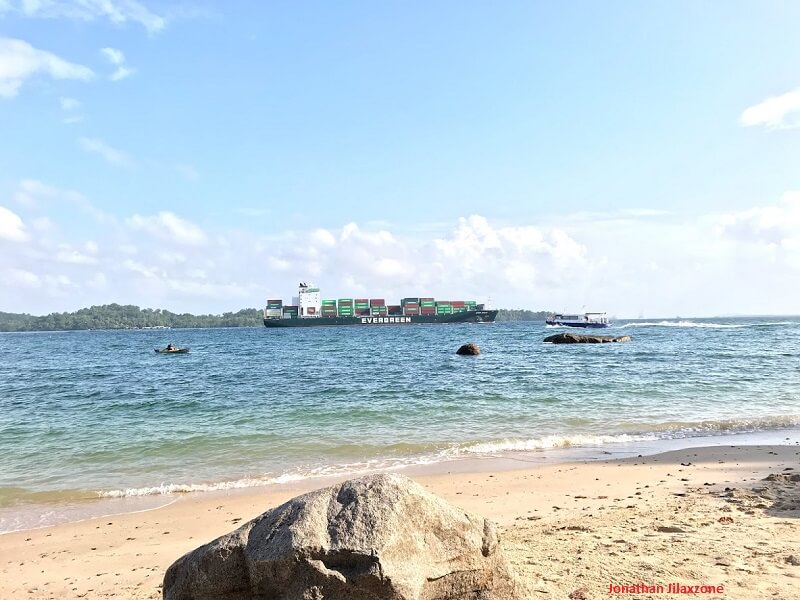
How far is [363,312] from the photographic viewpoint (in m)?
128

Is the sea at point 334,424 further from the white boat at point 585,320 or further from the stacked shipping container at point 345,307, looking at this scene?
the stacked shipping container at point 345,307

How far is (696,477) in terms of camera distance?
8.34 metres

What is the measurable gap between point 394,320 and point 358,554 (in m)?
122

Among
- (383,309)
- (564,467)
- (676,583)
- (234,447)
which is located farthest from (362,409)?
(383,309)

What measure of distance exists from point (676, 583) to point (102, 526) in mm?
7084

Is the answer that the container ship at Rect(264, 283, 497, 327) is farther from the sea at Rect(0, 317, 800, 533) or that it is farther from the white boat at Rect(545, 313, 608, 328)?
the sea at Rect(0, 317, 800, 533)

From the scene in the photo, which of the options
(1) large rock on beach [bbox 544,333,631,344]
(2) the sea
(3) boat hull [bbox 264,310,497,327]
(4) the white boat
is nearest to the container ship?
(3) boat hull [bbox 264,310,497,327]

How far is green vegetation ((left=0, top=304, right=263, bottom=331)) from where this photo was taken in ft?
568

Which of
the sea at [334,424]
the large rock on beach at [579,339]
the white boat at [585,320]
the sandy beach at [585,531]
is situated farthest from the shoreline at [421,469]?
the white boat at [585,320]

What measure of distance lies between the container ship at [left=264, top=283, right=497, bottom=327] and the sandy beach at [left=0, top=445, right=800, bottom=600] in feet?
366

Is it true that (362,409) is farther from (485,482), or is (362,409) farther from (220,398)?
(485,482)

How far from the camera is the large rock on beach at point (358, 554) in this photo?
3.04 m

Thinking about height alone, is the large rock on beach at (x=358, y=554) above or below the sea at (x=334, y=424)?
above

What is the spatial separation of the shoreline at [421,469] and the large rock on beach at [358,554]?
5.53 meters
